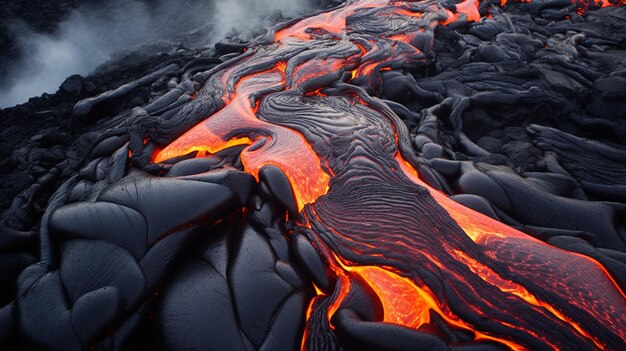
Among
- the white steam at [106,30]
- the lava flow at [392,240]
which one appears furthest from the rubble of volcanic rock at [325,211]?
the white steam at [106,30]

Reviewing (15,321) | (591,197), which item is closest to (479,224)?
(591,197)

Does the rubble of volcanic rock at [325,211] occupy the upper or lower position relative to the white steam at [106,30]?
lower

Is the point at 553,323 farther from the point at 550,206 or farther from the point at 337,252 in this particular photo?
the point at 337,252

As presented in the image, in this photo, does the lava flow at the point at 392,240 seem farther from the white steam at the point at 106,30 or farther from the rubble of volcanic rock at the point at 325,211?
the white steam at the point at 106,30

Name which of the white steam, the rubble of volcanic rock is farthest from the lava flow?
the white steam

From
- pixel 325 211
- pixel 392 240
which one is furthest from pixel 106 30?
pixel 392 240

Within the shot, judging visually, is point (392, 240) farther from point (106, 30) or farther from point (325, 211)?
point (106, 30)
